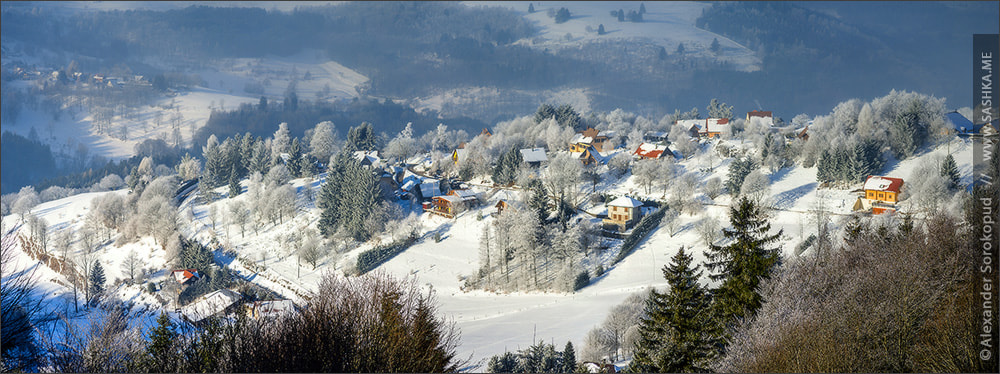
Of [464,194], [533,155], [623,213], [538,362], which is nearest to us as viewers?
[538,362]

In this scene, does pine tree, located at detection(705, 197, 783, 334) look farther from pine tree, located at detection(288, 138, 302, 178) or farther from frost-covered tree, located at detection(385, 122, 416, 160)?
frost-covered tree, located at detection(385, 122, 416, 160)

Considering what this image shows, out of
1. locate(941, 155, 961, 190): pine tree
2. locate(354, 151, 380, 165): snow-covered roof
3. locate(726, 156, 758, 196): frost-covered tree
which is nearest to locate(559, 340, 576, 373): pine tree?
locate(726, 156, 758, 196): frost-covered tree

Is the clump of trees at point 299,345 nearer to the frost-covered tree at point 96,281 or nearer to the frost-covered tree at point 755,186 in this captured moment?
the frost-covered tree at point 96,281

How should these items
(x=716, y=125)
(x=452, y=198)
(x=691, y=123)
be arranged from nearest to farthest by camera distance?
1. (x=452, y=198)
2. (x=716, y=125)
3. (x=691, y=123)

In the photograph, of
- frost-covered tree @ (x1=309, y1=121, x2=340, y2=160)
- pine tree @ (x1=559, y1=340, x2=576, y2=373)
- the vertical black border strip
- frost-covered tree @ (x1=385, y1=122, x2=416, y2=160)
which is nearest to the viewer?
the vertical black border strip

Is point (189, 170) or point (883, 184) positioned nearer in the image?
point (883, 184)

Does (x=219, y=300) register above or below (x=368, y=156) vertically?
below

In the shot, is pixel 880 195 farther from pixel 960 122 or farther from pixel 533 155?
pixel 533 155

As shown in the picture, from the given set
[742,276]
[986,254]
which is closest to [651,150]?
[742,276]
